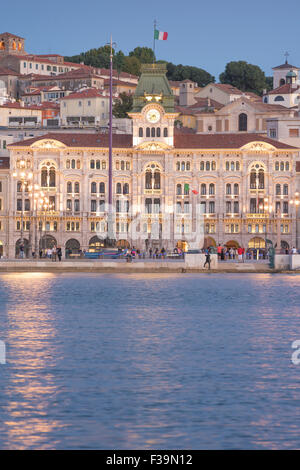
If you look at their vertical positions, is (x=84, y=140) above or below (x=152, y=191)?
above

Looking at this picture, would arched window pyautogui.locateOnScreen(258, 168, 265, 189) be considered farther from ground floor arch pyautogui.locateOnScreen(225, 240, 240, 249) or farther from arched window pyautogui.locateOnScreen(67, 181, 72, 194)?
arched window pyautogui.locateOnScreen(67, 181, 72, 194)

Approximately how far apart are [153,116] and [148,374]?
7708 centimetres

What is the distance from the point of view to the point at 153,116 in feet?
325

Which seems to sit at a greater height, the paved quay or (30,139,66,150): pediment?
(30,139,66,150): pediment

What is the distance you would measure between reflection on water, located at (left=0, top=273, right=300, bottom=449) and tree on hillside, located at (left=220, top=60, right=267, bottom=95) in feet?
394

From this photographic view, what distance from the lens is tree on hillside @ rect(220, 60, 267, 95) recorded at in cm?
16200

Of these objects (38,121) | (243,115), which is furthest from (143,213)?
(38,121)

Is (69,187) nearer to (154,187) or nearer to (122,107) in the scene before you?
(154,187)

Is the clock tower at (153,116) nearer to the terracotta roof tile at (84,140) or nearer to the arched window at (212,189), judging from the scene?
the terracotta roof tile at (84,140)

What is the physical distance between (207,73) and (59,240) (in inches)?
3433

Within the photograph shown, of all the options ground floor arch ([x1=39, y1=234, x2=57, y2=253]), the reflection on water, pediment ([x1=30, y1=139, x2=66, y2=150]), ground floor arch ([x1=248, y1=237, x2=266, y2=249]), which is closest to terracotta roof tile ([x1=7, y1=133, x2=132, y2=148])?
pediment ([x1=30, y1=139, x2=66, y2=150])

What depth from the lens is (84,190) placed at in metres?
98.2

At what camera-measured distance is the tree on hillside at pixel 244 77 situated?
162000mm

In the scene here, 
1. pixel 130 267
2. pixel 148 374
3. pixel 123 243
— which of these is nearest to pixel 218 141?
pixel 123 243
